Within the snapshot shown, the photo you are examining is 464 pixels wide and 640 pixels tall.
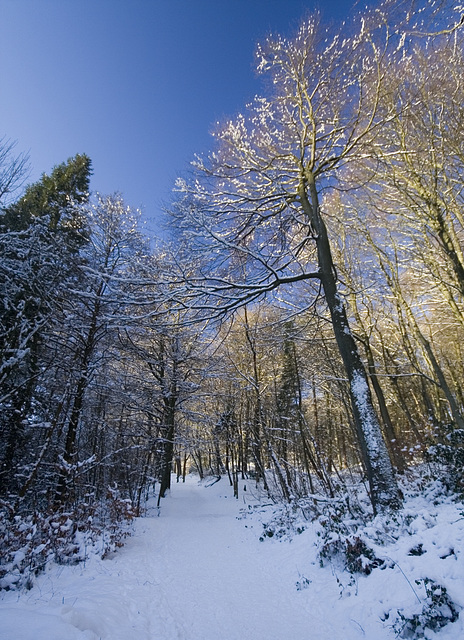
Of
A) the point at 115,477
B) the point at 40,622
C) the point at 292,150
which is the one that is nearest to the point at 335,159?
the point at 292,150

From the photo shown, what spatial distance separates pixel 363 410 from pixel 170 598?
159 inches

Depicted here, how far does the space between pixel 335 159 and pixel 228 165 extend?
2740 millimetres

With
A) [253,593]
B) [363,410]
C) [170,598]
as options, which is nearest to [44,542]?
[170,598]

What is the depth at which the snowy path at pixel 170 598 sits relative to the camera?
262cm

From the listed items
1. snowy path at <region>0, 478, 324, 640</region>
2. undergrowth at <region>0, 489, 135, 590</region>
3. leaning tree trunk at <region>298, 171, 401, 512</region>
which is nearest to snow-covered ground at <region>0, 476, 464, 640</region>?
snowy path at <region>0, 478, 324, 640</region>

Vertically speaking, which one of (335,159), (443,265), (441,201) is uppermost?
(335,159)

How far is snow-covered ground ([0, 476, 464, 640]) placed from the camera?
8.18 ft

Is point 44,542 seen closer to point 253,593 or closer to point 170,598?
point 170,598

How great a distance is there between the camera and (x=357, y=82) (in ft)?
21.3

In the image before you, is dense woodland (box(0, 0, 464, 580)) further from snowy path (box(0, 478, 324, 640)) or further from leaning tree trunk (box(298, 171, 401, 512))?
snowy path (box(0, 478, 324, 640))

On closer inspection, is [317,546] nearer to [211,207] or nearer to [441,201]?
[211,207]

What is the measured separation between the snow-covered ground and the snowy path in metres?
0.01

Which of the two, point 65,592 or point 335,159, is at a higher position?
point 335,159

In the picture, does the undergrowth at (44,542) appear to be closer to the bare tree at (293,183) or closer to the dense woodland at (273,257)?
the dense woodland at (273,257)
